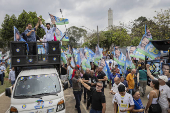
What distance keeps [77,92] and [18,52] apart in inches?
108

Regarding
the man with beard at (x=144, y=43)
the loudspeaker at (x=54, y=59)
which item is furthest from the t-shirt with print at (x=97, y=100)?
the man with beard at (x=144, y=43)

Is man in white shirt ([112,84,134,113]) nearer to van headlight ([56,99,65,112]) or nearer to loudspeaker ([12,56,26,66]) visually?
van headlight ([56,99,65,112])

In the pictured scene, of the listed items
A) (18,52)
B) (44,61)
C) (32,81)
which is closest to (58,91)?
(32,81)

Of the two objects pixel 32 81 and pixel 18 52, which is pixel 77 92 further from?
pixel 18 52

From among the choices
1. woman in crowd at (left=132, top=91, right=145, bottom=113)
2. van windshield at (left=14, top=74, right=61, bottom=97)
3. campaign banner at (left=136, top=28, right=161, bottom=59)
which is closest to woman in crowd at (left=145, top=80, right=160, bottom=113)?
woman in crowd at (left=132, top=91, right=145, bottom=113)

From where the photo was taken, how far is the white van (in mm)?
4488

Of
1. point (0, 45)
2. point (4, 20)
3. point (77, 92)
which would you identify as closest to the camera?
point (77, 92)

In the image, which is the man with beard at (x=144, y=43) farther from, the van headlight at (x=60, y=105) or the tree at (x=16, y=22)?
the tree at (x=16, y=22)

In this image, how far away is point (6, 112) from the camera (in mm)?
6883

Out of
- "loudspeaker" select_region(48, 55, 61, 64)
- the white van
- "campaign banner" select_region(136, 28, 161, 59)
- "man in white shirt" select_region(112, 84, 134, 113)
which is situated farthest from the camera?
"campaign banner" select_region(136, 28, 161, 59)

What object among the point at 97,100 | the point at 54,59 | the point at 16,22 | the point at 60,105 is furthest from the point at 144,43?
the point at 16,22

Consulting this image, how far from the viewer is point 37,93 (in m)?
4.85

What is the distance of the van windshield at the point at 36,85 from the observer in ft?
16.0

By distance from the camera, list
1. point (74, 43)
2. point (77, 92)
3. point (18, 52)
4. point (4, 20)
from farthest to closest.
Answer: point (74, 43)
point (4, 20)
point (77, 92)
point (18, 52)
